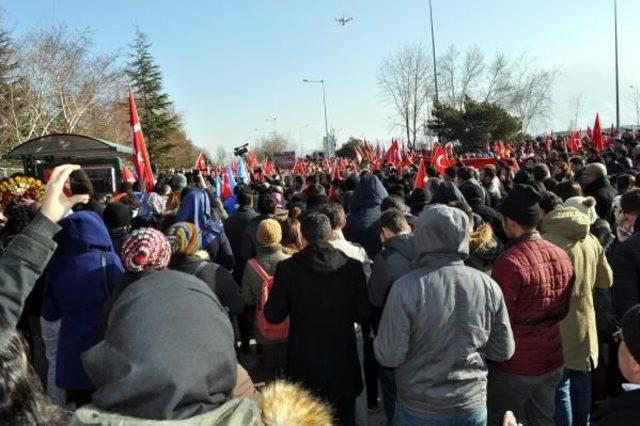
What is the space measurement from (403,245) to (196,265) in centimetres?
160

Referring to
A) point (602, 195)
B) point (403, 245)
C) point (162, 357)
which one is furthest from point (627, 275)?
point (602, 195)

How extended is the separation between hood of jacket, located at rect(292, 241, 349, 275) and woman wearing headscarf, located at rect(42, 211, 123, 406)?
1.48m

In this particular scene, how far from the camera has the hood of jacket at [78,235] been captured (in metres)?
4.08

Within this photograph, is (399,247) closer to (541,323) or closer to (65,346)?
(541,323)

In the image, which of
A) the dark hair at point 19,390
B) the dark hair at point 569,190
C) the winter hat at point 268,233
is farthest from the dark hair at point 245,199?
the dark hair at point 19,390

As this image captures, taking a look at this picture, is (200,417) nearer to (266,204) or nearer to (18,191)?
(266,204)

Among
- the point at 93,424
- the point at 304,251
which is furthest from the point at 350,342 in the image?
the point at 93,424

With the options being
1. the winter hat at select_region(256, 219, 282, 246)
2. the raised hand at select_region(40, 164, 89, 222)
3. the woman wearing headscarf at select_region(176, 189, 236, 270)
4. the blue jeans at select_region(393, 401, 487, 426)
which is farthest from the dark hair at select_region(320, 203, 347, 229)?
the raised hand at select_region(40, 164, 89, 222)

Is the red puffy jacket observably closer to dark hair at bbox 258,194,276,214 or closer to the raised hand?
the raised hand

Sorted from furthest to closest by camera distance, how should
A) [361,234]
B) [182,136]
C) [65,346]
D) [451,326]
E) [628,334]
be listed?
[182,136] → [361,234] → [65,346] → [451,326] → [628,334]

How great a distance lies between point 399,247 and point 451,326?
3.92 feet

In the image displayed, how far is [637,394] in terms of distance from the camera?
5.94 ft

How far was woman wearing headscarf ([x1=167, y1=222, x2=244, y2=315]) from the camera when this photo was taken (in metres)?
4.08

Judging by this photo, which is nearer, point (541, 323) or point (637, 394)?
point (637, 394)
